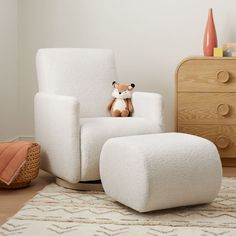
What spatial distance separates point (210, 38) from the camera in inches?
146

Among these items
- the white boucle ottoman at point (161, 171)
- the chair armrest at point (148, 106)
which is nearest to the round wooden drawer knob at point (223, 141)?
the chair armrest at point (148, 106)

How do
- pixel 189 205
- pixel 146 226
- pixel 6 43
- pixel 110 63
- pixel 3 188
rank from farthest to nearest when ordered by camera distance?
pixel 6 43 < pixel 110 63 < pixel 3 188 < pixel 189 205 < pixel 146 226

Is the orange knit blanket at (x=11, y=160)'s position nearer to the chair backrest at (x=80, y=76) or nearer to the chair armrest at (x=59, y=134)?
the chair armrest at (x=59, y=134)

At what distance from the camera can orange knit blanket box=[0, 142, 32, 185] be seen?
2783 millimetres

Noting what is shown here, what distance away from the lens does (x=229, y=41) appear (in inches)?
157

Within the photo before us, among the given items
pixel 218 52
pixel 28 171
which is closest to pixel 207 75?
pixel 218 52

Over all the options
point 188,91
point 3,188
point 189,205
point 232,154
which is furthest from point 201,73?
point 3,188

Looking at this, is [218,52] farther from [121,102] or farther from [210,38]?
[121,102]

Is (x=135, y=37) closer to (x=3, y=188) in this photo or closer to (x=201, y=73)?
(x=201, y=73)

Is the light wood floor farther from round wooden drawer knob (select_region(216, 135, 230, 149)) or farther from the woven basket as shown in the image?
round wooden drawer knob (select_region(216, 135, 230, 149))

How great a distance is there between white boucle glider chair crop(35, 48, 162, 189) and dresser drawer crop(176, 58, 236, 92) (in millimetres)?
470

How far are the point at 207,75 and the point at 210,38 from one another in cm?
34

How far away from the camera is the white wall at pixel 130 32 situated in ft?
13.2

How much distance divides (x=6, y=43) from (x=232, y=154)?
5.87ft
